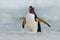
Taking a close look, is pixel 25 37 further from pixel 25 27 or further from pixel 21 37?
pixel 25 27

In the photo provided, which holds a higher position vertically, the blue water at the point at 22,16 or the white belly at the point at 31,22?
the white belly at the point at 31,22

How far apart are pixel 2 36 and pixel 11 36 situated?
0.58 feet

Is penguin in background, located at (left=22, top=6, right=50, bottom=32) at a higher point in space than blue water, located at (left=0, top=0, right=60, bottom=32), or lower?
higher

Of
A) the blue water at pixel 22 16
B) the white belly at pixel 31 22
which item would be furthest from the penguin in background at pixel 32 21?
the blue water at pixel 22 16

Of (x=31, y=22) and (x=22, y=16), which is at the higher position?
(x=31, y=22)

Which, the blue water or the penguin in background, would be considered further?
the blue water

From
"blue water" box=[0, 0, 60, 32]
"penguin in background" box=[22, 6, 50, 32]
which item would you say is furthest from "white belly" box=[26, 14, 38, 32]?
"blue water" box=[0, 0, 60, 32]

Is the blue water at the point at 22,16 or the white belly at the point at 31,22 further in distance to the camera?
the blue water at the point at 22,16

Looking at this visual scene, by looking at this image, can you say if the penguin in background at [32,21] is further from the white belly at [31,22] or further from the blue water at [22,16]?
the blue water at [22,16]

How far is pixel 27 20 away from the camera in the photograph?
809cm

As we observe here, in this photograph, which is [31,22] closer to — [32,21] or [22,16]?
[32,21]

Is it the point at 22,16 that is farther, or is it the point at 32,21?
the point at 22,16

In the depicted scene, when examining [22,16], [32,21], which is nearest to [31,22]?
[32,21]

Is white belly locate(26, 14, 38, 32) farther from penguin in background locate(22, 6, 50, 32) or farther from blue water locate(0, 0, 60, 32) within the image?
blue water locate(0, 0, 60, 32)
